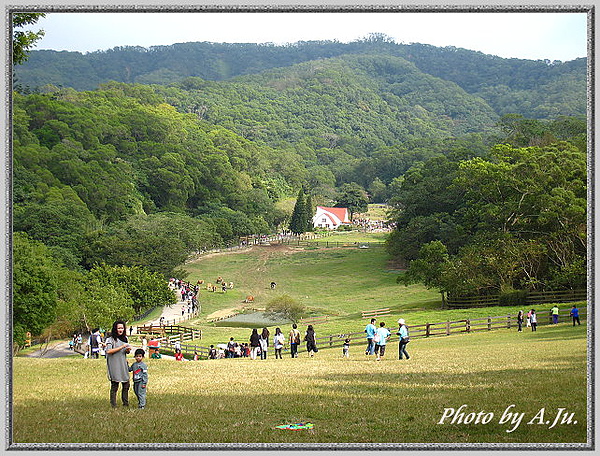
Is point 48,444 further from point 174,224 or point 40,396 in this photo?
point 174,224

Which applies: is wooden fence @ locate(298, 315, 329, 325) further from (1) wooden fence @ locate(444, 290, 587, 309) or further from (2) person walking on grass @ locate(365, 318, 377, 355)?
(2) person walking on grass @ locate(365, 318, 377, 355)

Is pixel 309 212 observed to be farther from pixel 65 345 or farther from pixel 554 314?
pixel 65 345

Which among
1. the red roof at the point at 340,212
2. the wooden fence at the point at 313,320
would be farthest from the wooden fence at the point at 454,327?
the red roof at the point at 340,212

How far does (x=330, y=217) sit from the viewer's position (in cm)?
1997

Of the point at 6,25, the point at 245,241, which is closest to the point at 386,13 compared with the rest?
the point at 6,25

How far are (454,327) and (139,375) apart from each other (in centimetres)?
983

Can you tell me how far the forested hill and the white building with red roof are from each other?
4.66 metres

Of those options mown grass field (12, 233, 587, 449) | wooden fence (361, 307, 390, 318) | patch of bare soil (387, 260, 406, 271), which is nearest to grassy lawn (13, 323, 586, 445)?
mown grass field (12, 233, 587, 449)

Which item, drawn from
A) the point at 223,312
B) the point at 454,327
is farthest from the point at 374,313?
the point at 223,312

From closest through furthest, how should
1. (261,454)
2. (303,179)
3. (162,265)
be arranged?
(261,454) < (162,265) < (303,179)

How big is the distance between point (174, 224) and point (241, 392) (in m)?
8.69

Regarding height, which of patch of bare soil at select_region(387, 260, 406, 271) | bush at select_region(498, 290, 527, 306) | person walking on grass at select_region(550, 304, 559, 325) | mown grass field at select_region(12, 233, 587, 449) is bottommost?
mown grass field at select_region(12, 233, 587, 449)

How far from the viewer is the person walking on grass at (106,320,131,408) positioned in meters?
7.73

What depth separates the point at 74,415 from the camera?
8070 millimetres
